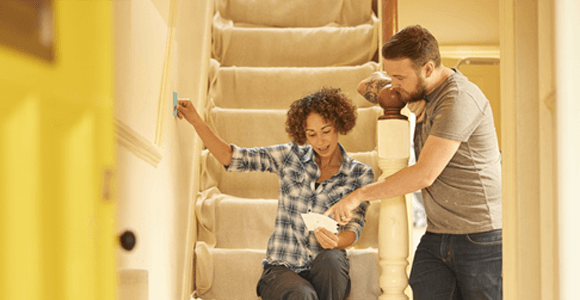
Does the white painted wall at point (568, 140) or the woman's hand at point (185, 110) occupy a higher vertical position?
the woman's hand at point (185, 110)

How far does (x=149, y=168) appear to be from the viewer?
1387 mm

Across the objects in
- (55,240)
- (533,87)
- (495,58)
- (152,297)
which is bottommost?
(152,297)

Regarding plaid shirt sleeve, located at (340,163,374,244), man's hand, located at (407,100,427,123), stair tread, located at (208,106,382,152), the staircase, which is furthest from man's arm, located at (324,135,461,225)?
stair tread, located at (208,106,382,152)

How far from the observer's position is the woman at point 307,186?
6.17 feet

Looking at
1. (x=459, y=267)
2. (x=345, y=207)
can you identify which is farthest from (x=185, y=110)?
(x=459, y=267)

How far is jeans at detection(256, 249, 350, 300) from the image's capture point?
5.91 ft

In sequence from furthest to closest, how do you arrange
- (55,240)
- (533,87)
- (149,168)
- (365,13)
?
(365,13) → (149,168) → (533,87) → (55,240)

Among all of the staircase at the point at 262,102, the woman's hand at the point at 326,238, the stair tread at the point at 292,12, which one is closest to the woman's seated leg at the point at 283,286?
the woman's hand at the point at 326,238

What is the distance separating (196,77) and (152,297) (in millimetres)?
1246

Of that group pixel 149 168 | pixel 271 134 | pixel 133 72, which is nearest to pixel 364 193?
pixel 149 168

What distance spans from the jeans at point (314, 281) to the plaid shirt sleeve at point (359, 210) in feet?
0.40

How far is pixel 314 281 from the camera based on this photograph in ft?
6.24

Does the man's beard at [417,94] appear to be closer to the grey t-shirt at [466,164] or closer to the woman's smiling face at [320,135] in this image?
the grey t-shirt at [466,164]

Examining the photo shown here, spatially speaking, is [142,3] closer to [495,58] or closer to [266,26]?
[266,26]
